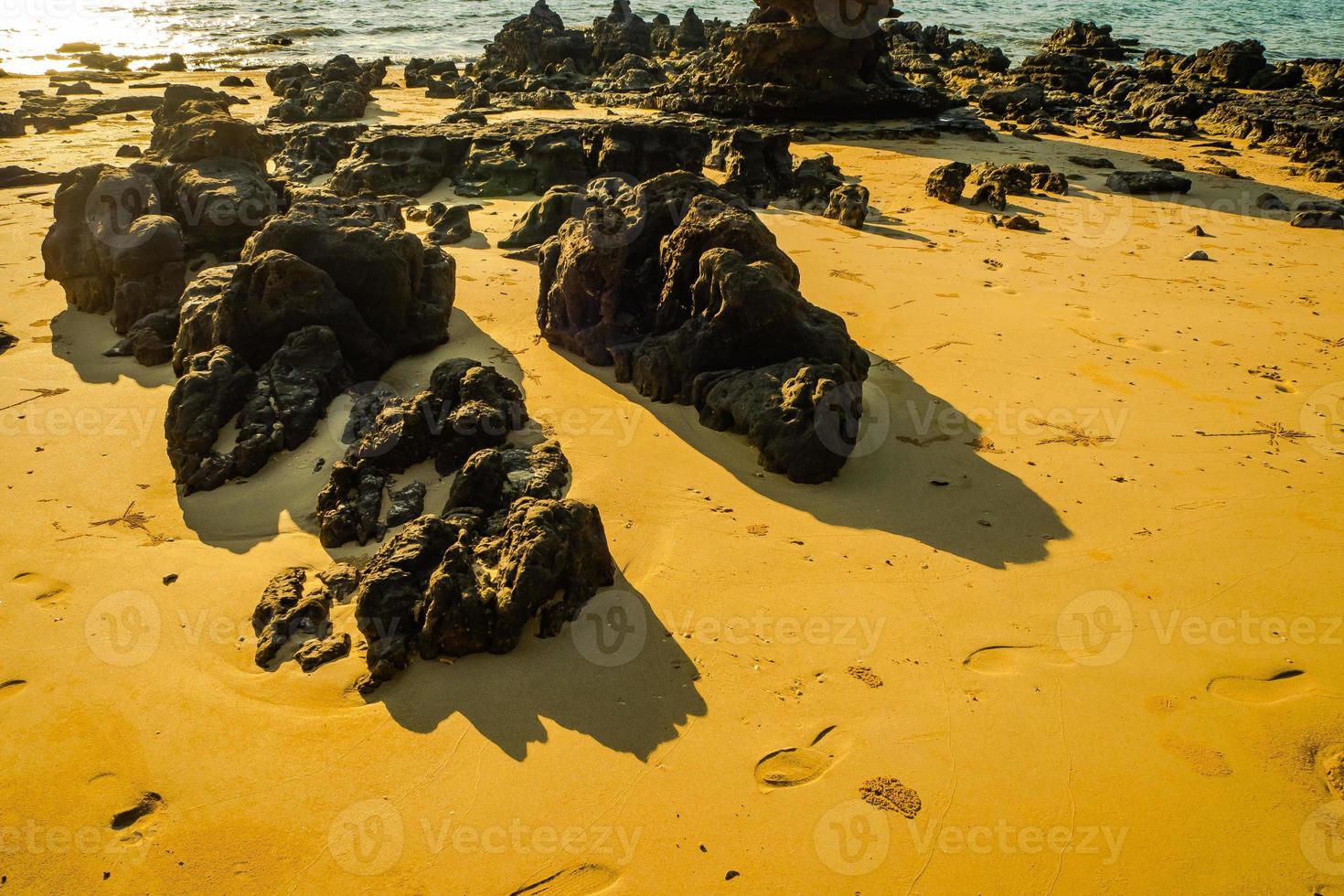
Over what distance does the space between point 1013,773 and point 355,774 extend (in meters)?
2.71

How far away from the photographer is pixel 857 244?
10023 mm

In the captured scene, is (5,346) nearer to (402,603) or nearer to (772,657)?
(402,603)

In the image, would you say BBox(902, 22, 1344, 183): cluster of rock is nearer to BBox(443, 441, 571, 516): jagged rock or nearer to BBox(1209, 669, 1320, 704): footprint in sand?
BBox(1209, 669, 1320, 704): footprint in sand

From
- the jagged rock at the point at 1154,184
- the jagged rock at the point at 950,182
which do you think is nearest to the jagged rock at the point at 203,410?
the jagged rock at the point at 950,182

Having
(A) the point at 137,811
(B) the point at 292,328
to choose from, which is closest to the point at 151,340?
(B) the point at 292,328

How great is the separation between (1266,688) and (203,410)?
6.37 meters

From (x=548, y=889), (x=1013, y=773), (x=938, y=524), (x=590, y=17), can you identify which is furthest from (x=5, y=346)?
(x=590, y=17)

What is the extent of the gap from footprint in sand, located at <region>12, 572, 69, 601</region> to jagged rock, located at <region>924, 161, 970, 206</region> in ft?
36.7

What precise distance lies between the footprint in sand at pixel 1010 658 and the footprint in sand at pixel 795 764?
0.91 metres

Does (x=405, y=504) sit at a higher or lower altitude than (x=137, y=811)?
higher

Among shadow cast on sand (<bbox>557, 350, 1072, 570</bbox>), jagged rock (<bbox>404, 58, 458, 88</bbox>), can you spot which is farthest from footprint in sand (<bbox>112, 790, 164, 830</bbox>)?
jagged rock (<bbox>404, 58, 458, 88</bbox>)

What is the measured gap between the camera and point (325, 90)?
58.3 feet

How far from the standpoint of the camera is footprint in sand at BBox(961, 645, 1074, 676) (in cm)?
397

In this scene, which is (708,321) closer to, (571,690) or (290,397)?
(290,397)
